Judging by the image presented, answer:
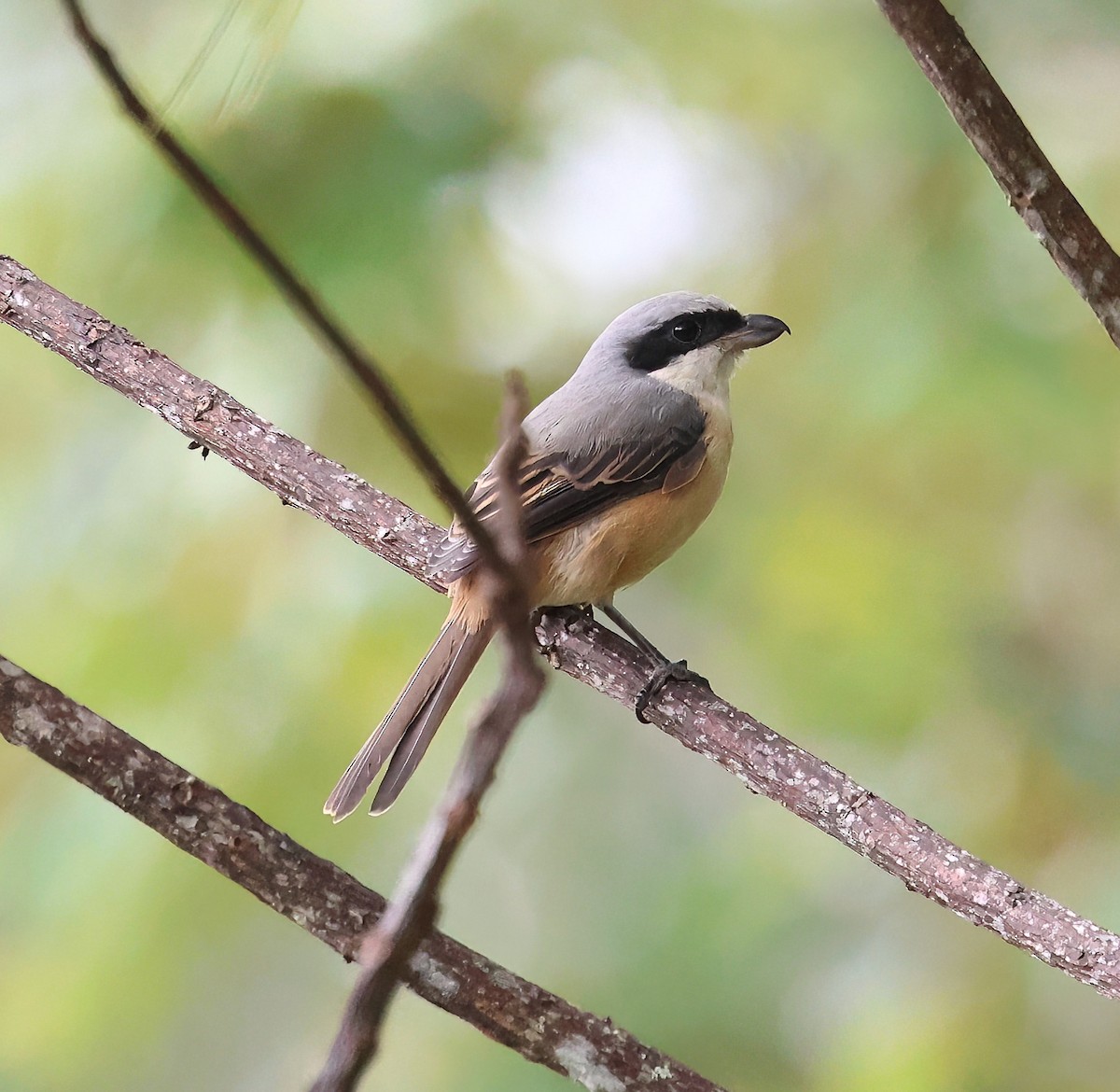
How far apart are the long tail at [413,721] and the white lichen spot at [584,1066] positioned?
1.91 ft

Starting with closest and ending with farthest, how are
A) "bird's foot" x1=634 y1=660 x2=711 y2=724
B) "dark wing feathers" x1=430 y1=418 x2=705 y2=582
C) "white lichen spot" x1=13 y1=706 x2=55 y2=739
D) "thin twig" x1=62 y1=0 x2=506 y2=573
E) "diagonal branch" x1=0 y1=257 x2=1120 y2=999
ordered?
"thin twig" x1=62 y1=0 x2=506 y2=573 < "white lichen spot" x1=13 y1=706 x2=55 y2=739 < "diagonal branch" x1=0 y1=257 x2=1120 y2=999 < "bird's foot" x1=634 y1=660 x2=711 y2=724 < "dark wing feathers" x1=430 y1=418 x2=705 y2=582

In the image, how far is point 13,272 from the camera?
213cm

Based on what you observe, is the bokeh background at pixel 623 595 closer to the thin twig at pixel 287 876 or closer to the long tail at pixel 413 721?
the long tail at pixel 413 721

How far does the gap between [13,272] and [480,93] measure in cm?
114

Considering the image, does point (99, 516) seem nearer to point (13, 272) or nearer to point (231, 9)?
point (13, 272)

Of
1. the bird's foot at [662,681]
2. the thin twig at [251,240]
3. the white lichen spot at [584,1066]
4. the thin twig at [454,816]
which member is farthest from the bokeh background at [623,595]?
the thin twig at [251,240]

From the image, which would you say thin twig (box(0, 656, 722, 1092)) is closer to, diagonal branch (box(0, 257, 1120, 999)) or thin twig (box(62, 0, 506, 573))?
diagonal branch (box(0, 257, 1120, 999))

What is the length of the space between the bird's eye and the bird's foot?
76cm

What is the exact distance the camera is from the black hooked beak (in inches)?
92.4

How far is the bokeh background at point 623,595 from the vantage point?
2498 mm

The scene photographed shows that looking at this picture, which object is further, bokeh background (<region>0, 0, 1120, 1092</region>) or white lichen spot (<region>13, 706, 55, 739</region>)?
bokeh background (<region>0, 0, 1120, 1092</region>)

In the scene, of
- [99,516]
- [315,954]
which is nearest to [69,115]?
[99,516]

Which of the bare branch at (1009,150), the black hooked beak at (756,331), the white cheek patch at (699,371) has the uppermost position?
the black hooked beak at (756,331)

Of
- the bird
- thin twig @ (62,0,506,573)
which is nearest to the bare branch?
the bird
